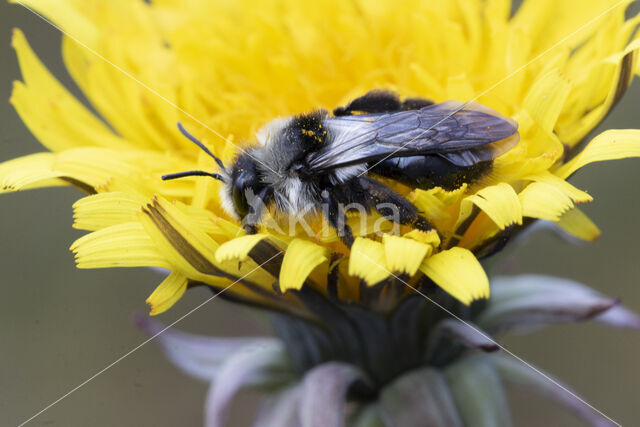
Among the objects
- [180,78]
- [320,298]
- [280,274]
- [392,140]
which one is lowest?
[320,298]

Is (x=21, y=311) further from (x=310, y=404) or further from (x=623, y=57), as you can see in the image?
(x=623, y=57)

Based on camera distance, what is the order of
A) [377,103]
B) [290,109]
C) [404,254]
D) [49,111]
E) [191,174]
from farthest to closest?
[290,109] → [49,111] → [377,103] → [191,174] → [404,254]

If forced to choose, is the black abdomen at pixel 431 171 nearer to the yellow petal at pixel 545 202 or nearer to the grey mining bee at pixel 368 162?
the grey mining bee at pixel 368 162

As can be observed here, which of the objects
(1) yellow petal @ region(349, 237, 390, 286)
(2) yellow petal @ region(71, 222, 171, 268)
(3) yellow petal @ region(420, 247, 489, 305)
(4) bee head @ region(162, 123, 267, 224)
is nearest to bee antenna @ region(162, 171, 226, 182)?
(4) bee head @ region(162, 123, 267, 224)

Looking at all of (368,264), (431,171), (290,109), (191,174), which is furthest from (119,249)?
(290,109)

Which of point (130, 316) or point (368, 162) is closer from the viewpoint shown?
point (368, 162)

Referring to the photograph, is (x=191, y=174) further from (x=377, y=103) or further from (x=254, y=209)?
(x=377, y=103)

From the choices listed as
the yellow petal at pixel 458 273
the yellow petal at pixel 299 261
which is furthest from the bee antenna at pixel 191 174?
the yellow petal at pixel 458 273

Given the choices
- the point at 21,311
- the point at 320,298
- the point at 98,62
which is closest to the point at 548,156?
the point at 320,298

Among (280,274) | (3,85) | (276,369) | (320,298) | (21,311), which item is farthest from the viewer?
(21,311)
